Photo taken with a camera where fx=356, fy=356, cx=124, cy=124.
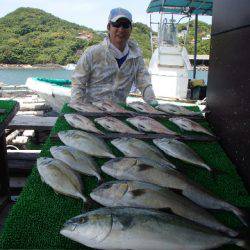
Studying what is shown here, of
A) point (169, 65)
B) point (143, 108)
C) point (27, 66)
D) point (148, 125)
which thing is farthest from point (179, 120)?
point (27, 66)

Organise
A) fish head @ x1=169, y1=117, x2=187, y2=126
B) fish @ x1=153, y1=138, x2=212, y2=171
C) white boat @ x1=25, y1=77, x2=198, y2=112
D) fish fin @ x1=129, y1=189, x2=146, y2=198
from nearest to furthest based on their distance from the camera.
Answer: fish fin @ x1=129, y1=189, x2=146, y2=198 → fish @ x1=153, y1=138, x2=212, y2=171 → fish head @ x1=169, y1=117, x2=187, y2=126 → white boat @ x1=25, y1=77, x2=198, y2=112

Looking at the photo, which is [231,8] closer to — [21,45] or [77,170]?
[77,170]

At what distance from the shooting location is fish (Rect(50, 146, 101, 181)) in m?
2.37

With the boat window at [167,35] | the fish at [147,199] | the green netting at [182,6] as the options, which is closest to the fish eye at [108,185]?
the fish at [147,199]

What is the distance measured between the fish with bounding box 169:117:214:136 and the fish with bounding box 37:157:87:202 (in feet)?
4.72

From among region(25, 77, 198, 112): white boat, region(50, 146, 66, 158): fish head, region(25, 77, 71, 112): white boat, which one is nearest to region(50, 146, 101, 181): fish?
region(50, 146, 66, 158): fish head

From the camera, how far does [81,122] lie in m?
3.40

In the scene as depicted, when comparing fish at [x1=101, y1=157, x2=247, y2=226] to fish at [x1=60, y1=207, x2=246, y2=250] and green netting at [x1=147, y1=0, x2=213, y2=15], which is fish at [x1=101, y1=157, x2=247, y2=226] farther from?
green netting at [x1=147, y1=0, x2=213, y2=15]

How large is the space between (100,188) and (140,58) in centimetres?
384

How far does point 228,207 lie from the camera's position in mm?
1931

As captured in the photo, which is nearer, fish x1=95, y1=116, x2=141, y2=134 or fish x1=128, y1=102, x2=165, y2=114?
fish x1=95, y1=116, x2=141, y2=134

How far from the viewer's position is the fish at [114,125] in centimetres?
329

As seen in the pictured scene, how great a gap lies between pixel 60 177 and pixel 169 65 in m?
14.8

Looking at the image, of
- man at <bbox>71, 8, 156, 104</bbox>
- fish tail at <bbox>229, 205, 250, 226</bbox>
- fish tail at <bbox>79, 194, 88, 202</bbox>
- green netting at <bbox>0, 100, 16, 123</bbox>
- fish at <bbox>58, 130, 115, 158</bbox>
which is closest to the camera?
fish tail at <bbox>229, 205, 250, 226</bbox>
